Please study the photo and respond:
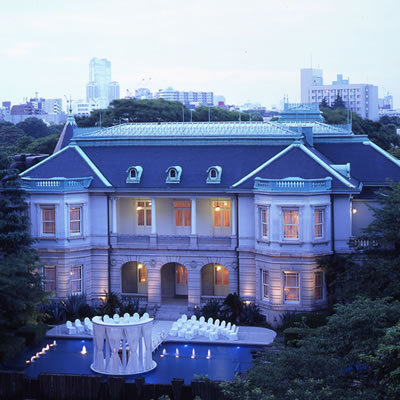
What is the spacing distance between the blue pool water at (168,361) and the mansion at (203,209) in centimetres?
449

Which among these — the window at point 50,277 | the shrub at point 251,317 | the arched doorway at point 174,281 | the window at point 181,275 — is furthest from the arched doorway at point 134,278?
the shrub at point 251,317

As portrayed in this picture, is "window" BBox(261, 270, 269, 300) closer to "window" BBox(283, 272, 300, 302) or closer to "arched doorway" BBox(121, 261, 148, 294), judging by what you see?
"window" BBox(283, 272, 300, 302)

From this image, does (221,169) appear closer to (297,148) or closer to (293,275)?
(297,148)

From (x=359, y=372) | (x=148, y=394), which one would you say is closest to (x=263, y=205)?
(x=148, y=394)

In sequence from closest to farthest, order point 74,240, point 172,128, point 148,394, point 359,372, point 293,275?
point 359,372
point 148,394
point 293,275
point 74,240
point 172,128

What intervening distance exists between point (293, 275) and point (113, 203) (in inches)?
422

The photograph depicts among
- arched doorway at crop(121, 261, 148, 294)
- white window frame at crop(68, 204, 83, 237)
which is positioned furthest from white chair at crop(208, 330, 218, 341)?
white window frame at crop(68, 204, 83, 237)

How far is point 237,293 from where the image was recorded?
42188 millimetres

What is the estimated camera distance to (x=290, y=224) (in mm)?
39969

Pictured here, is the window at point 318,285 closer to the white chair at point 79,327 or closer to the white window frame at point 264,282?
the white window frame at point 264,282

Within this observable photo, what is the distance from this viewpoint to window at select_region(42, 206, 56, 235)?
1681 inches

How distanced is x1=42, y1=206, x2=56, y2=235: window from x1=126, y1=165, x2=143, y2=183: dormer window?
4.41 m

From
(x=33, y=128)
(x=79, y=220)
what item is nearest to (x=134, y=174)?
(x=79, y=220)

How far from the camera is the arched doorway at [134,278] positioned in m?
45.6
